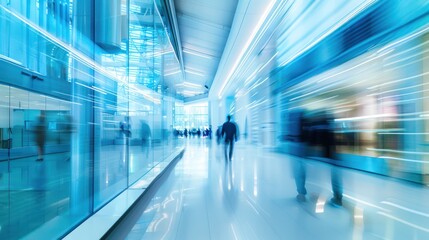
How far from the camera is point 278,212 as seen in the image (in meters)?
3.04

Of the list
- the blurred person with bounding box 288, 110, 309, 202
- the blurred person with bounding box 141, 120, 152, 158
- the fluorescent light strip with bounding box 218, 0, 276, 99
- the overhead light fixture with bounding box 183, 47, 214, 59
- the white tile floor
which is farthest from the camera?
the overhead light fixture with bounding box 183, 47, 214, 59

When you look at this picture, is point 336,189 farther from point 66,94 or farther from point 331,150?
point 66,94

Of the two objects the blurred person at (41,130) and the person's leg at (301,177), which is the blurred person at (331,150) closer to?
the person's leg at (301,177)

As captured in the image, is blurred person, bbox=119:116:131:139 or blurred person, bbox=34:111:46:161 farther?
blurred person, bbox=34:111:46:161

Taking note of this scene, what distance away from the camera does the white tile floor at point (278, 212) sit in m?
Answer: 2.42

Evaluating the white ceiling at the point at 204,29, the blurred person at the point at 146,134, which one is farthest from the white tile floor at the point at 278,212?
the white ceiling at the point at 204,29

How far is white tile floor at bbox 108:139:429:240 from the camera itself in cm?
242

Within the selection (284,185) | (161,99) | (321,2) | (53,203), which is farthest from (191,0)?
(53,203)

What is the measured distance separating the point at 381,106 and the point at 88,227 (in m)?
6.55

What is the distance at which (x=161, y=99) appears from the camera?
26.5ft

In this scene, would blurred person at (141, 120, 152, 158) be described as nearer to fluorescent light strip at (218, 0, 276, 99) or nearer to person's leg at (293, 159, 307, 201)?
person's leg at (293, 159, 307, 201)

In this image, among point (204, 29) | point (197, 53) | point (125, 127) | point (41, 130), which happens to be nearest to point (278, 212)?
point (125, 127)

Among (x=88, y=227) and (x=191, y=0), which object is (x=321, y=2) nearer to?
(x=191, y=0)

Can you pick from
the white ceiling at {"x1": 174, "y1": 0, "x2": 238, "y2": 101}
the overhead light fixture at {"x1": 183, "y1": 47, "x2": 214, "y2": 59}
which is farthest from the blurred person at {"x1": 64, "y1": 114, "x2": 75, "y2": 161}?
the overhead light fixture at {"x1": 183, "y1": 47, "x2": 214, "y2": 59}
